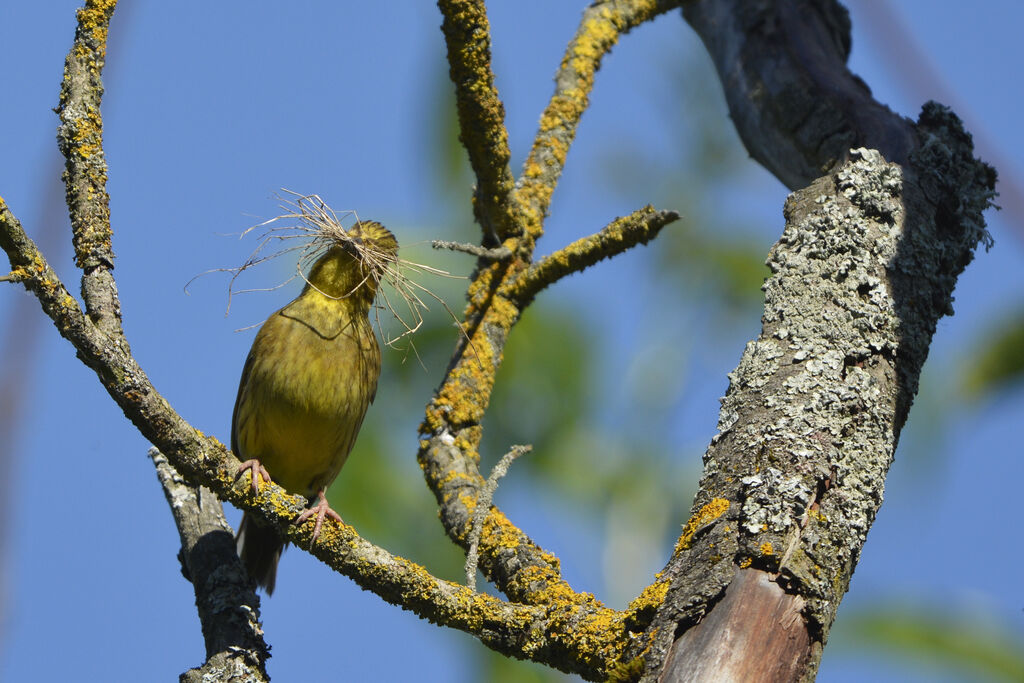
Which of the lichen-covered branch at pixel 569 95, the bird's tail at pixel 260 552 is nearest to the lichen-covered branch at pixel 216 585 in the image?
the bird's tail at pixel 260 552

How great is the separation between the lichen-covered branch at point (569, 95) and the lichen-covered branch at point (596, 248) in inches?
7.4

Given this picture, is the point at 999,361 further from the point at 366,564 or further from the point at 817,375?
the point at 366,564

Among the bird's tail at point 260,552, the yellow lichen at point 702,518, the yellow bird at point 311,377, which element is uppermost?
the yellow bird at point 311,377

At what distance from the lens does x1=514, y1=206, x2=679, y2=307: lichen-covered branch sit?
3.89 meters

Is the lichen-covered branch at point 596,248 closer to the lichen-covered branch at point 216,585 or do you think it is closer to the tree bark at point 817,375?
the tree bark at point 817,375

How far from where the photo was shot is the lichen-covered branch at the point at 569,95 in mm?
4359

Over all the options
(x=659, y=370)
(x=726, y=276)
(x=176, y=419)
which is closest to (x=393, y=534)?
(x=659, y=370)

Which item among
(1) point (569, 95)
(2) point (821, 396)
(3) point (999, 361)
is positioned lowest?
(2) point (821, 396)

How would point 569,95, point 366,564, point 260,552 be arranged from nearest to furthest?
point 366,564 < point 569,95 < point 260,552

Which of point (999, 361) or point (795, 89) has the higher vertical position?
point (999, 361)

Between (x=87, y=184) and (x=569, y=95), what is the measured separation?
2.22m

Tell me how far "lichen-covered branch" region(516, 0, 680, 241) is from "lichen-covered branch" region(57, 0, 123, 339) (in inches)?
65.4

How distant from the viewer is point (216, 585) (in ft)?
12.9

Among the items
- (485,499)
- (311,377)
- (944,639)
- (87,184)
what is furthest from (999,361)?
(87,184)
